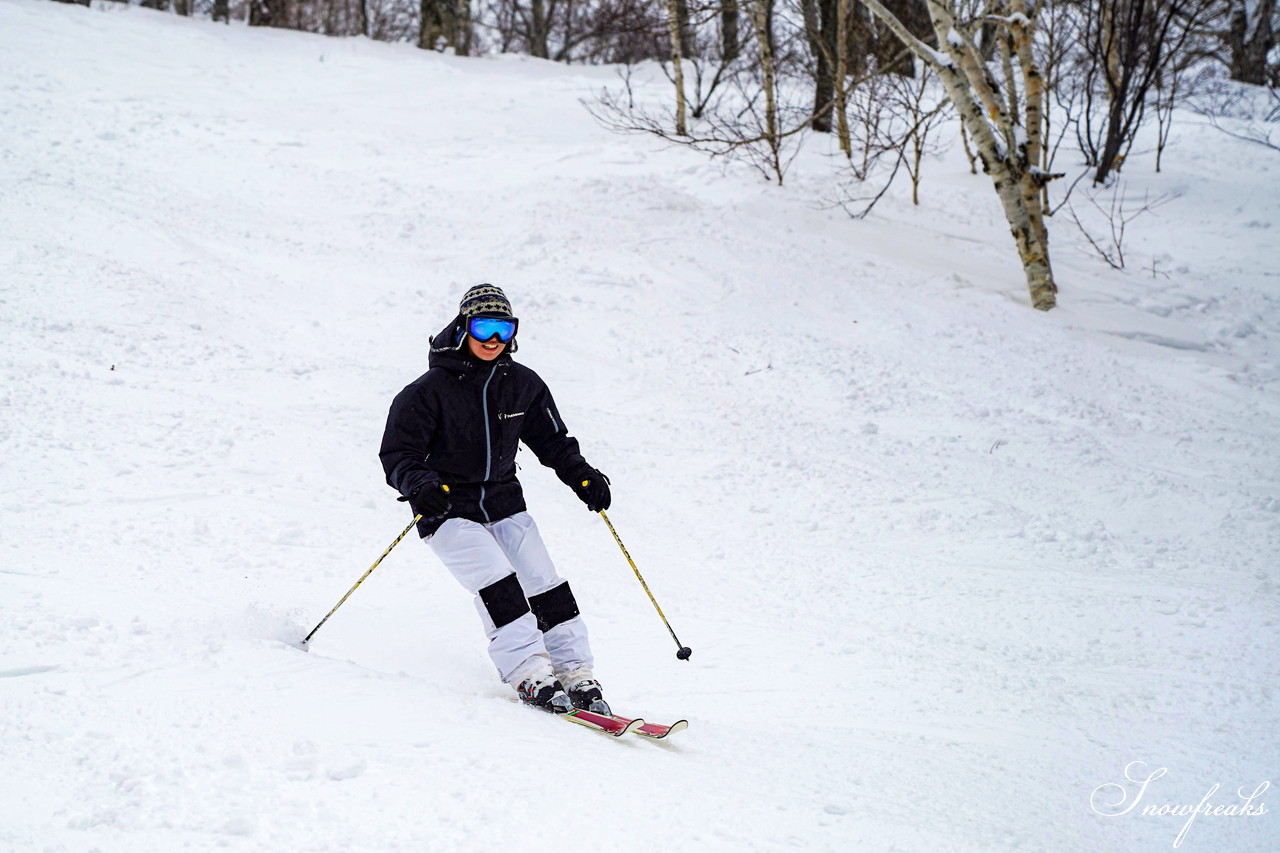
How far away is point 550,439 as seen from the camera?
167 inches

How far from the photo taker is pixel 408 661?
4148 mm

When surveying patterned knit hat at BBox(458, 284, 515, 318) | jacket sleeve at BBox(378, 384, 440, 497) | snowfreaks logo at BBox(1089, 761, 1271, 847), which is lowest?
snowfreaks logo at BBox(1089, 761, 1271, 847)

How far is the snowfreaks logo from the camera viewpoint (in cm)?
334

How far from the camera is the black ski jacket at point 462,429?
3795 millimetres

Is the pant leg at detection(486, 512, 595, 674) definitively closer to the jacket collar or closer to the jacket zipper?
the jacket zipper

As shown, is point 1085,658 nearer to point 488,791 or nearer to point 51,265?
point 488,791

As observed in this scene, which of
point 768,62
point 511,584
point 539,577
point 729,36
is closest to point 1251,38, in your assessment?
point 729,36

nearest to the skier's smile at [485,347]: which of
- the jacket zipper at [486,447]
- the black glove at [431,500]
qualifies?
the jacket zipper at [486,447]

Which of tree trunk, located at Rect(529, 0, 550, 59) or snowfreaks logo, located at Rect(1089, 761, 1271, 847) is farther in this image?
tree trunk, located at Rect(529, 0, 550, 59)

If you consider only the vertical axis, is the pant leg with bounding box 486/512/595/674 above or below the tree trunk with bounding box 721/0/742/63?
below

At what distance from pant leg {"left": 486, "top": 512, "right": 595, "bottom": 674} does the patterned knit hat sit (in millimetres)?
849

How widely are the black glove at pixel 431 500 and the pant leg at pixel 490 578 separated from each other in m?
0.25

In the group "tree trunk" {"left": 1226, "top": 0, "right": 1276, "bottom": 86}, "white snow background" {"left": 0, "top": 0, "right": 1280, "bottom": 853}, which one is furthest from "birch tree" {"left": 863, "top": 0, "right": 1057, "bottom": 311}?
"tree trunk" {"left": 1226, "top": 0, "right": 1276, "bottom": 86}

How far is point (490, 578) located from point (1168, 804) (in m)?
2.59
